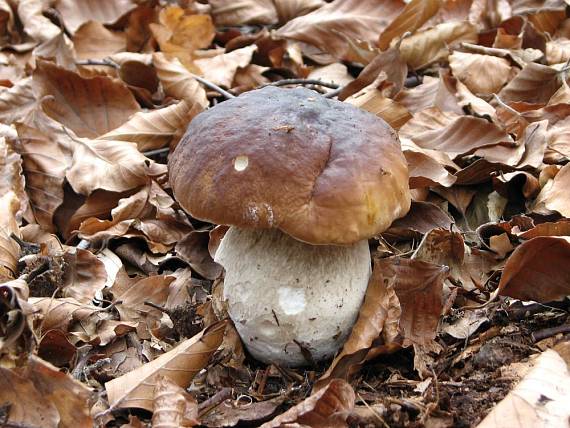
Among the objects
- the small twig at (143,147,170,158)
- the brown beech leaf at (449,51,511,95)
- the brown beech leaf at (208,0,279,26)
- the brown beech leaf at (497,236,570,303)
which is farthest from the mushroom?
the brown beech leaf at (208,0,279,26)

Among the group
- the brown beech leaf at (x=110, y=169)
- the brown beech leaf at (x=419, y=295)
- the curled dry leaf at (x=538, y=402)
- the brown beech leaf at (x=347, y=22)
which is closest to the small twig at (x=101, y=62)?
the brown beech leaf at (x=110, y=169)

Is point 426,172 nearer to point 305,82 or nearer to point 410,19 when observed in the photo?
point 305,82

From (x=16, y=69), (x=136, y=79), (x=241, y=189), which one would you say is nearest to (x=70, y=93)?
(x=136, y=79)

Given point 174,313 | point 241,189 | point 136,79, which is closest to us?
point 241,189

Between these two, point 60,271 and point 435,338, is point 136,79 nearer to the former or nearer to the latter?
point 60,271

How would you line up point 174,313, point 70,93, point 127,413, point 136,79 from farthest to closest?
point 136,79 → point 70,93 → point 174,313 → point 127,413

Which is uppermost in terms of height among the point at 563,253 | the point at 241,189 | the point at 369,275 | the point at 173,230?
the point at 241,189

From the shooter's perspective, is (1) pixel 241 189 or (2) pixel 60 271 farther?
(2) pixel 60 271

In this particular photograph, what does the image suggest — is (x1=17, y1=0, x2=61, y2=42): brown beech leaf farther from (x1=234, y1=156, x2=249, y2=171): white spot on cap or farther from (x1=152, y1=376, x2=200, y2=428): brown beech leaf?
(x1=152, y1=376, x2=200, y2=428): brown beech leaf
